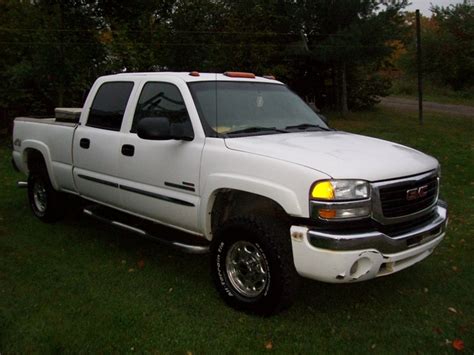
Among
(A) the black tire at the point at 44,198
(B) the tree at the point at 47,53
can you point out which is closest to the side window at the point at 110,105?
(A) the black tire at the point at 44,198

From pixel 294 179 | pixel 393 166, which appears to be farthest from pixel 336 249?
pixel 393 166

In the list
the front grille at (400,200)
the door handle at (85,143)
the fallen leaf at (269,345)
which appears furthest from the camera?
the door handle at (85,143)

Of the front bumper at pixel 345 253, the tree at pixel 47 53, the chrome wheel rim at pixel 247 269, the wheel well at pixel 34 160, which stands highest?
the tree at pixel 47 53

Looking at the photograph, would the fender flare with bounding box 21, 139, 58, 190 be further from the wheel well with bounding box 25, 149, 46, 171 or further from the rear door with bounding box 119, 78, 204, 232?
the rear door with bounding box 119, 78, 204, 232

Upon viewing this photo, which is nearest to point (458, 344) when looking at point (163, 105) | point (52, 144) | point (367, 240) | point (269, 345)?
point (367, 240)

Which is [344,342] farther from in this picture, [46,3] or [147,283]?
[46,3]

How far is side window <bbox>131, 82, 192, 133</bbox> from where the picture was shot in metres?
4.53

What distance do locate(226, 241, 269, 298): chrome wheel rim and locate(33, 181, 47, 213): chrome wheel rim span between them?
337cm

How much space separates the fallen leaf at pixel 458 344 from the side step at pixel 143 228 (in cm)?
196

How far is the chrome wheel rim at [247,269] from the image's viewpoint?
12.7ft

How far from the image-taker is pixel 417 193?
3.87 m

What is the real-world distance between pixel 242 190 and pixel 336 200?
29.6 inches

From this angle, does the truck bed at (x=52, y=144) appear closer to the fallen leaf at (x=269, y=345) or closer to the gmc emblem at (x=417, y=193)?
A: the fallen leaf at (x=269, y=345)

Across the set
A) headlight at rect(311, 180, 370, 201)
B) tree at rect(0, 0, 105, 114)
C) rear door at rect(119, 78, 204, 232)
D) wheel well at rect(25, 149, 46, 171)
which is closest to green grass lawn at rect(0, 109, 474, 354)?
rear door at rect(119, 78, 204, 232)
